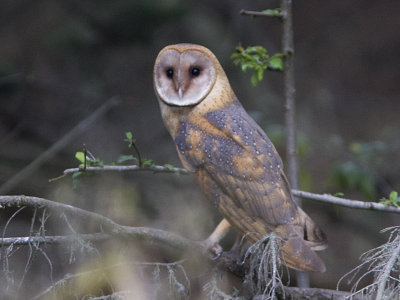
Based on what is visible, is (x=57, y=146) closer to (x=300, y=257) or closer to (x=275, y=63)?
(x=275, y=63)

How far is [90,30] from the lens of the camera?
171 inches

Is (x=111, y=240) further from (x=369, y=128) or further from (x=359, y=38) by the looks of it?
(x=359, y=38)

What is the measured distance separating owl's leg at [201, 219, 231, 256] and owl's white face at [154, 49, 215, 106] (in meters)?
0.62

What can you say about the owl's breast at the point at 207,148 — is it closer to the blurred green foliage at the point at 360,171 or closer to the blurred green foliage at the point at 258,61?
the blurred green foliage at the point at 258,61

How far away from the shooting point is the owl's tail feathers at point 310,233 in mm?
2598

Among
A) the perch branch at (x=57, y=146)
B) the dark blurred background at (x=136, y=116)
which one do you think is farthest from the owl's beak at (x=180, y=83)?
the perch branch at (x=57, y=146)

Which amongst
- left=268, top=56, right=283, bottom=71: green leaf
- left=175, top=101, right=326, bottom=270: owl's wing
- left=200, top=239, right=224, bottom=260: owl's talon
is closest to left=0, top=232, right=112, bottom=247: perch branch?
left=200, top=239, right=224, bottom=260: owl's talon

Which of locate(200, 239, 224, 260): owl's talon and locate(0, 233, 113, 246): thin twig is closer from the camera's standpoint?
locate(0, 233, 113, 246): thin twig

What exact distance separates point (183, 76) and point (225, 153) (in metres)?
0.41

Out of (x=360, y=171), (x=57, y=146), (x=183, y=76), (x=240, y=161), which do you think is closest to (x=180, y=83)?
(x=183, y=76)

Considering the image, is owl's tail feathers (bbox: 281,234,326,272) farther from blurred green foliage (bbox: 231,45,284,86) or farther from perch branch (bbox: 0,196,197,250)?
blurred green foliage (bbox: 231,45,284,86)

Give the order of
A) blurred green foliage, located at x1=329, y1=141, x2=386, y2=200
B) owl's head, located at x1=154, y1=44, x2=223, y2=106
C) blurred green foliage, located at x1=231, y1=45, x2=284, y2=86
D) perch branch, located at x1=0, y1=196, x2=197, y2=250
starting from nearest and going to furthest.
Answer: perch branch, located at x1=0, y1=196, x2=197, y2=250
owl's head, located at x1=154, y1=44, x2=223, y2=106
blurred green foliage, located at x1=231, y1=45, x2=284, y2=86
blurred green foliage, located at x1=329, y1=141, x2=386, y2=200

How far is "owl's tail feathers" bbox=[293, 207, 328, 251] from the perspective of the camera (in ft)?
8.52

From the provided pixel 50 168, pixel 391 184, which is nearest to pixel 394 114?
pixel 391 184
